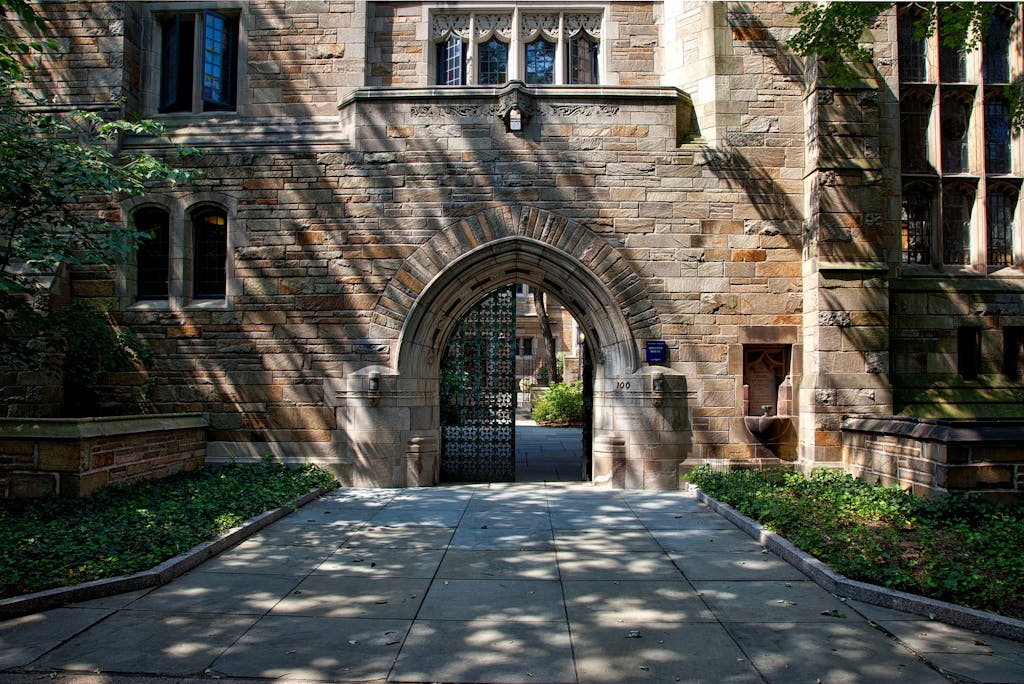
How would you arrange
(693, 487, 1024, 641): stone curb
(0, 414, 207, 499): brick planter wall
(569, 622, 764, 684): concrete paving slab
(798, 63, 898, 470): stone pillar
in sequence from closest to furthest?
(569, 622, 764, 684): concrete paving slab
(693, 487, 1024, 641): stone curb
(0, 414, 207, 499): brick planter wall
(798, 63, 898, 470): stone pillar

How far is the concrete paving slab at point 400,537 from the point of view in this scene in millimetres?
5771

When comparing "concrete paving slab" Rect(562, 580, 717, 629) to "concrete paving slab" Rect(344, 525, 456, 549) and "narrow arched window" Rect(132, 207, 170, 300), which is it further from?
"narrow arched window" Rect(132, 207, 170, 300)

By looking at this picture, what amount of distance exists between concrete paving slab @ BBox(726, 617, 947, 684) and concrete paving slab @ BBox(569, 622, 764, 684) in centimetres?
12

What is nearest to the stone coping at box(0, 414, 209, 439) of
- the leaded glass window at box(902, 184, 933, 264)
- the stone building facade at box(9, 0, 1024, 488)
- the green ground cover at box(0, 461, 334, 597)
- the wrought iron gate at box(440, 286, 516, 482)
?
the green ground cover at box(0, 461, 334, 597)

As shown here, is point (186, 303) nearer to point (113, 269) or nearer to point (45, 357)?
point (113, 269)

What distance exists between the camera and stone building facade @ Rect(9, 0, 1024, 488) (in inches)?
336

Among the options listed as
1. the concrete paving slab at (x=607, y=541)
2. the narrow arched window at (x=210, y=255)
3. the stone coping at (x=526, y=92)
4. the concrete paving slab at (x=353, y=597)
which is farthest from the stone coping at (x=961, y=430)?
the narrow arched window at (x=210, y=255)

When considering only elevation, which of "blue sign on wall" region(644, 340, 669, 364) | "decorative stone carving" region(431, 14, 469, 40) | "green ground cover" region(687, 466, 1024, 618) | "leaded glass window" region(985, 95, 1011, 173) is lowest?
"green ground cover" region(687, 466, 1024, 618)

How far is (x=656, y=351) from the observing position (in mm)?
8531

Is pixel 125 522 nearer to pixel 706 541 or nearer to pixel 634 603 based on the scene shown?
pixel 634 603

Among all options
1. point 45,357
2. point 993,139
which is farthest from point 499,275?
point 993,139

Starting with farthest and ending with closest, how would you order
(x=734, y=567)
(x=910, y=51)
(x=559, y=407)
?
(x=559, y=407) → (x=910, y=51) → (x=734, y=567)

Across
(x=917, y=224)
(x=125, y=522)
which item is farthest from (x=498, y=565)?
(x=917, y=224)

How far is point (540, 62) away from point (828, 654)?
882 centimetres
